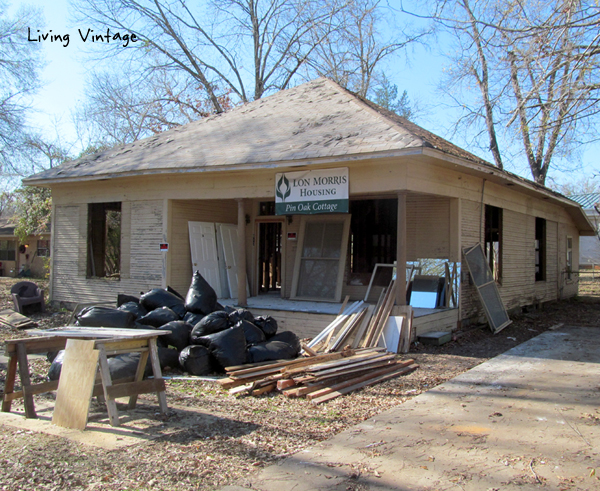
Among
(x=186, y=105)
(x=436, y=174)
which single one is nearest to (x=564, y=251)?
(x=436, y=174)

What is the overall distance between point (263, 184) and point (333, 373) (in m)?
5.11

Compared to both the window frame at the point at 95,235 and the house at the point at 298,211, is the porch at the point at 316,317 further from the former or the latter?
the window frame at the point at 95,235

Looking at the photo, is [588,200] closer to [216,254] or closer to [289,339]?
[216,254]

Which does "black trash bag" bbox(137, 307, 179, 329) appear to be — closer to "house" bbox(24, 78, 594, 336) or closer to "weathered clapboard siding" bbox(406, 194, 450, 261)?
"house" bbox(24, 78, 594, 336)

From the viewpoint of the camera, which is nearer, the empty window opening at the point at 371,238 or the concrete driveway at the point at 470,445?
the concrete driveway at the point at 470,445

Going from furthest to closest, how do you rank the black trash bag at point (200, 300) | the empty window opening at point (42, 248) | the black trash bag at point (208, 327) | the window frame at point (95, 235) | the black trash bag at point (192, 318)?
the empty window opening at point (42, 248), the window frame at point (95, 235), the black trash bag at point (200, 300), the black trash bag at point (192, 318), the black trash bag at point (208, 327)

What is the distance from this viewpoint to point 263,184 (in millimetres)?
10758

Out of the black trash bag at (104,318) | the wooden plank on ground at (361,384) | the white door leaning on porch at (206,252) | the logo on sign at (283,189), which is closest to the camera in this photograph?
the wooden plank on ground at (361,384)

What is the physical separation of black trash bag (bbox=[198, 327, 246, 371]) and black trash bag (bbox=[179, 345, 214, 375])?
3.7 inches

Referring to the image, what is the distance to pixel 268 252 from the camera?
1416cm

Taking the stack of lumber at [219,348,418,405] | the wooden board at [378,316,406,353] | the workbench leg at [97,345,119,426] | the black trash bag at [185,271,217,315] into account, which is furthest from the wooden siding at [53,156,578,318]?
the workbench leg at [97,345,119,426]

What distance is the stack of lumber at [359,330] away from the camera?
28.6 feet

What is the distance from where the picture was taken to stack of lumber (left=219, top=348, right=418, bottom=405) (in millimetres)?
6262

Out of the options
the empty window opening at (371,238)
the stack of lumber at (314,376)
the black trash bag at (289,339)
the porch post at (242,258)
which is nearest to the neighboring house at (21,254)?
the porch post at (242,258)
